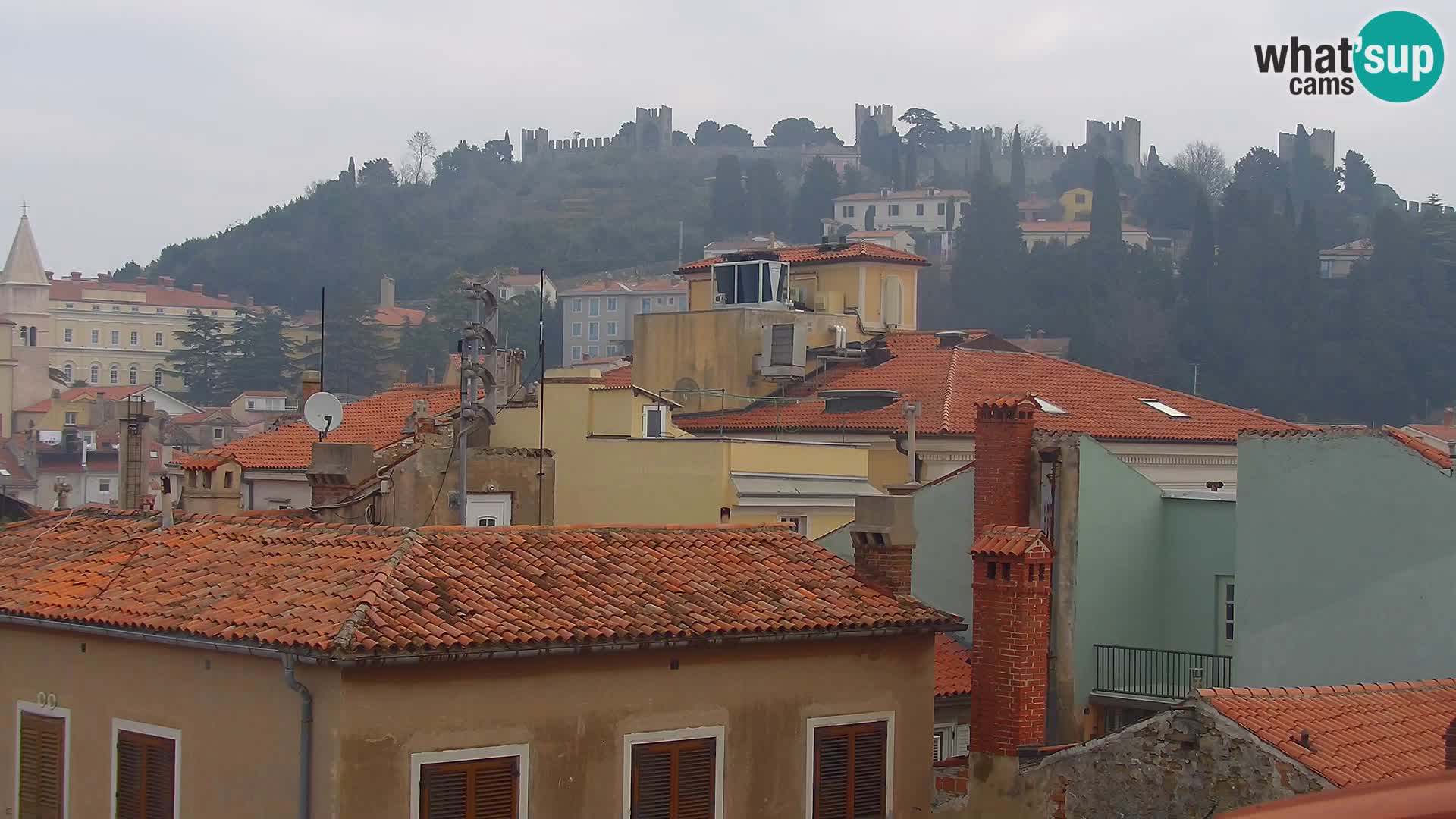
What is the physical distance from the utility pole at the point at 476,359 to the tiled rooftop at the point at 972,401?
48.0 feet

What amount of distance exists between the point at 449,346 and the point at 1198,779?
324 feet

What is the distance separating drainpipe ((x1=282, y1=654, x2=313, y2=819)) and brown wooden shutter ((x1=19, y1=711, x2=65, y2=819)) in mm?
2777

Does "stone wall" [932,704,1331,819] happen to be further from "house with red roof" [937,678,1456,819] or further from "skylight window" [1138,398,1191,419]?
"skylight window" [1138,398,1191,419]

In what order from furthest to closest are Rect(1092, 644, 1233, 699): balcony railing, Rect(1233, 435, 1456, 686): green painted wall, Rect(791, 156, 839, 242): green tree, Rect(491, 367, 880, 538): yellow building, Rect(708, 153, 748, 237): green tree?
Rect(708, 153, 748, 237): green tree < Rect(791, 156, 839, 242): green tree < Rect(491, 367, 880, 538): yellow building < Rect(1092, 644, 1233, 699): balcony railing < Rect(1233, 435, 1456, 686): green painted wall

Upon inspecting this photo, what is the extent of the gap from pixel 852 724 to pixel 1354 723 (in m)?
3.83

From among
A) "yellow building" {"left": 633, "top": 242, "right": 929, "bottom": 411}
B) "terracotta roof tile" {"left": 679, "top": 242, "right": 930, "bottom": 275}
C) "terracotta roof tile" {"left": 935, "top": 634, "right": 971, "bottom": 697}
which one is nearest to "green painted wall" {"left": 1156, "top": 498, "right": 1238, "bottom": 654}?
"terracotta roof tile" {"left": 935, "top": 634, "right": 971, "bottom": 697}

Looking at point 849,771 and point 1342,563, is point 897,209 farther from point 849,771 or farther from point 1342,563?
point 849,771

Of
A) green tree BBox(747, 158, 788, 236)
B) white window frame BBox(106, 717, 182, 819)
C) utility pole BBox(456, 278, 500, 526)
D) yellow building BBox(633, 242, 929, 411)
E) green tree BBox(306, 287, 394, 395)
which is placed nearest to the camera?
white window frame BBox(106, 717, 182, 819)

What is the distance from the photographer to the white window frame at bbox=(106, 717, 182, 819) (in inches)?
496

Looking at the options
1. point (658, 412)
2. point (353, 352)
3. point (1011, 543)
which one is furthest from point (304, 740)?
point (353, 352)

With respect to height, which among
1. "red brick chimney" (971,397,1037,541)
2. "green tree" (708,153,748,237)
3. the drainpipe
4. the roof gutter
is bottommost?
the drainpipe

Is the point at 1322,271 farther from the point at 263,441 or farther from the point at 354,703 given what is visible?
the point at 354,703

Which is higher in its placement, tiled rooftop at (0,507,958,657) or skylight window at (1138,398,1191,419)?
skylight window at (1138,398,1191,419)

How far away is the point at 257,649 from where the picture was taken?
38.7 ft
